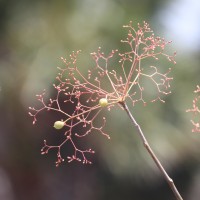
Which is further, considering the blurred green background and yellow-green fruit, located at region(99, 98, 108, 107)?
the blurred green background

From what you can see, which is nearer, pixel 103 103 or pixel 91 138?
pixel 103 103

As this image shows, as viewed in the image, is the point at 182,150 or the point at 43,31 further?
the point at 182,150

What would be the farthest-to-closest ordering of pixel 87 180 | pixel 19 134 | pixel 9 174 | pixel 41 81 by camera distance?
pixel 87 180, pixel 9 174, pixel 19 134, pixel 41 81

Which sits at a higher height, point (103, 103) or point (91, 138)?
point (91, 138)

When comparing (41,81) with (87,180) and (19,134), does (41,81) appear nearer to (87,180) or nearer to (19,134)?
(19,134)

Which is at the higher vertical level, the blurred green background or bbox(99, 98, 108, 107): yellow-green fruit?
the blurred green background

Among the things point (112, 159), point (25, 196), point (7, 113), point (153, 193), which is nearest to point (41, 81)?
point (7, 113)

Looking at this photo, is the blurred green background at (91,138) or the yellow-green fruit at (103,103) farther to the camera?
the blurred green background at (91,138)

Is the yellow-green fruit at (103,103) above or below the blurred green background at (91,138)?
below
